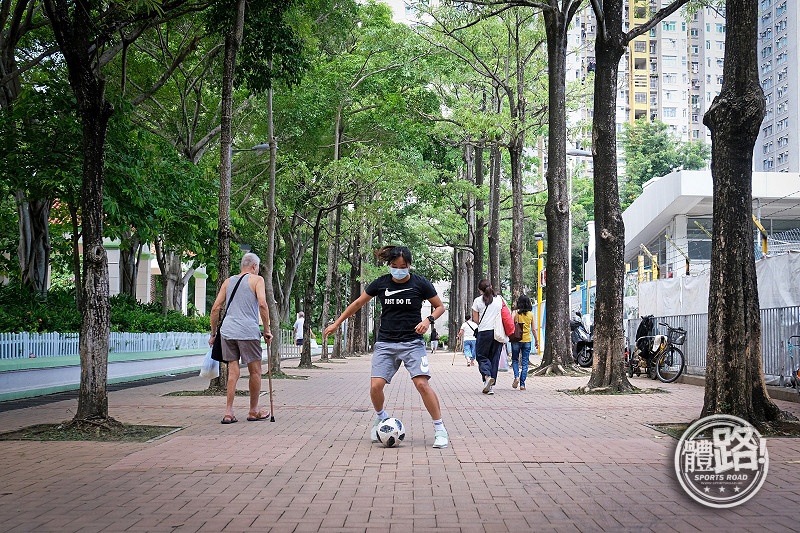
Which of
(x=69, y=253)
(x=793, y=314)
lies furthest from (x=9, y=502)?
(x=69, y=253)

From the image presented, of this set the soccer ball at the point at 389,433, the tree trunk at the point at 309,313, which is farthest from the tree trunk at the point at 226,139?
the tree trunk at the point at 309,313

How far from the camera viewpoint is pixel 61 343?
54.6 ft

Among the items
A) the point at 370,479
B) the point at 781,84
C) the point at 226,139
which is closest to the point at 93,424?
the point at 370,479

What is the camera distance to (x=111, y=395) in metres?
15.5

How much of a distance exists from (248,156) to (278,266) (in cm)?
1378

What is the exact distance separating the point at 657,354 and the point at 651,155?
186ft

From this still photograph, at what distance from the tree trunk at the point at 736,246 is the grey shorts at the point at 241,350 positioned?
5007 millimetres

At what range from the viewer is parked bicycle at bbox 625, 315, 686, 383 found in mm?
19312

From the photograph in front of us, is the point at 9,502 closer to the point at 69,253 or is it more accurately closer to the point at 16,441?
the point at 16,441

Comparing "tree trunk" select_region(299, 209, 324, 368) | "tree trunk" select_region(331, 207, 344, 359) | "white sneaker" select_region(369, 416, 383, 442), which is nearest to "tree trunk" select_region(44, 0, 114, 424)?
"white sneaker" select_region(369, 416, 383, 442)

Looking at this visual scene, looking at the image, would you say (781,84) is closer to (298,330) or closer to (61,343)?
(298,330)

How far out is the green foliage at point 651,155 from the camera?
239ft

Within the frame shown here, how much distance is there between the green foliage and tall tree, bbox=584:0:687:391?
5878 cm

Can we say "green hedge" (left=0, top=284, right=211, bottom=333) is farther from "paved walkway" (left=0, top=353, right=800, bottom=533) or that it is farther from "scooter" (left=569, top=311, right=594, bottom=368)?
"scooter" (left=569, top=311, right=594, bottom=368)
